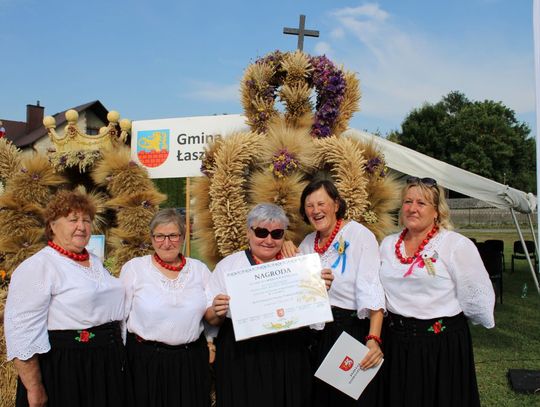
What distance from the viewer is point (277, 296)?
2.57 metres

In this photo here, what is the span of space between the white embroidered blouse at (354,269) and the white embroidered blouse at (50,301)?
1.19 metres

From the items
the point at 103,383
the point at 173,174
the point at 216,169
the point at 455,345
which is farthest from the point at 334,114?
the point at 103,383

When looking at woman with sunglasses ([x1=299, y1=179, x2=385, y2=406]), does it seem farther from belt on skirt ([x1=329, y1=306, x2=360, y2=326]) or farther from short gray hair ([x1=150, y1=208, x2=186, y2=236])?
short gray hair ([x1=150, y1=208, x2=186, y2=236])

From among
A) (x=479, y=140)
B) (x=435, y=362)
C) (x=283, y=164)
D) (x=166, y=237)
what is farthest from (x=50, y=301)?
(x=479, y=140)

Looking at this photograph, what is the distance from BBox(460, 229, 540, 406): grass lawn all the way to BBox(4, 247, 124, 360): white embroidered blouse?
11.6ft

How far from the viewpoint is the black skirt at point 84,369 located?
248 cm

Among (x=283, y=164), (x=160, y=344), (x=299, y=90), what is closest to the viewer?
(x=160, y=344)

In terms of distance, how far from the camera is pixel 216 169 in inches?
136

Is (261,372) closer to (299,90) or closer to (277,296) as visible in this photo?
(277,296)

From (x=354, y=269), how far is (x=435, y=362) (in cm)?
66

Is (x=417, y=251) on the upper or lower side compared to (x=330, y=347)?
upper

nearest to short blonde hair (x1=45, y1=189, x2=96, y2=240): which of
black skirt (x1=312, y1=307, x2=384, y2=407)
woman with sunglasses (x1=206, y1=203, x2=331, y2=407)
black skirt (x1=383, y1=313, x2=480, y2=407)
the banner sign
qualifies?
woman with sunglasses (x1=206, y1=203, x2=331, y2=407)

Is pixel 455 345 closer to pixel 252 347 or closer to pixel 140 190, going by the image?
pixel 252 347

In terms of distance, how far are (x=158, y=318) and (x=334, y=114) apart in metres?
2.02
